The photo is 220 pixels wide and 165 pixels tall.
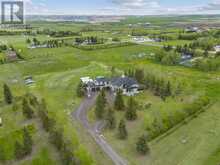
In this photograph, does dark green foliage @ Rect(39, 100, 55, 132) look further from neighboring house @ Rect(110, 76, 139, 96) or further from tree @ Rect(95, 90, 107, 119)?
neighboring house @ Rect(110, 76, 139, 96)

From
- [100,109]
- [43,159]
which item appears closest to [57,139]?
[43,159]

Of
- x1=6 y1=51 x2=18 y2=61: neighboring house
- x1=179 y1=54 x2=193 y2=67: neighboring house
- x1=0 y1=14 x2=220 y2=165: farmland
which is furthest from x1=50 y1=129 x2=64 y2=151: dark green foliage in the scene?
x1=6 y1=51 x2=18 y2=61: neighboring house

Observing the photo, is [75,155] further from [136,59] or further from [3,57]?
[3,57]

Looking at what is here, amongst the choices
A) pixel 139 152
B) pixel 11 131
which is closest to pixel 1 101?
pixel 11 131

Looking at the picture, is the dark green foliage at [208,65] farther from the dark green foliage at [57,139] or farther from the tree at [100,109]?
the dark green foliage at [57,139]

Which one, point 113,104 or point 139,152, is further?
point 113,104

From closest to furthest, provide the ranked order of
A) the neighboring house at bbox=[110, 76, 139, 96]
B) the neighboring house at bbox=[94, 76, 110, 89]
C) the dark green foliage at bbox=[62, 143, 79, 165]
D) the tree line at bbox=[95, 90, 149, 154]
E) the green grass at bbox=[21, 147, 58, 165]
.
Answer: the dark green foliage at bbox=[62, 143, 79, 165]
the green grass at bbox=[21, 147, 58, 165]
the tree line at bbox=[95, 90, 149, 154]
the neighboring house at bbox=[110, 76, 139, 96]
the neighboring house at bbox=[94, 76, 110, 89]

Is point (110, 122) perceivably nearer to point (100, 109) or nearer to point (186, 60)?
point (100, 109)

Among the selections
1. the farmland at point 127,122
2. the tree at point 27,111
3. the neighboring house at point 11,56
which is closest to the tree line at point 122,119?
the farmland at point 127,122
